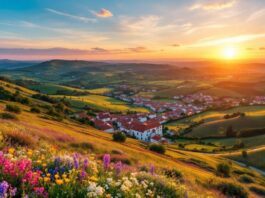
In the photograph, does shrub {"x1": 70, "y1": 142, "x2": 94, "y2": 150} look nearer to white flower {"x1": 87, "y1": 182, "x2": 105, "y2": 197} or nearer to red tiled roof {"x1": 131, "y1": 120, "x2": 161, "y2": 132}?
white flower {"x1": 87, "y1": 182, "x2": 105, "y2": 197}

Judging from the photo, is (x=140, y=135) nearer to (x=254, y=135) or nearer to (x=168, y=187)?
(x=254, y=135)

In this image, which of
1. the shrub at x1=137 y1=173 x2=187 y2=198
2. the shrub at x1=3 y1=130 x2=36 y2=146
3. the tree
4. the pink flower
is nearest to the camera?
the pink flower

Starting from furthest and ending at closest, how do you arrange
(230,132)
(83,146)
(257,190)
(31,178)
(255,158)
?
(230,132) < (255,158) < (257,190) < (83,146) < (31,178)

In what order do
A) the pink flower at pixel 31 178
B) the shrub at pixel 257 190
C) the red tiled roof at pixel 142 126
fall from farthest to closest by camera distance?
1. the red tiled roof at pixel 142 126
2. the shrub at pixel 257 190
3. the pink flower at pixel 31 178

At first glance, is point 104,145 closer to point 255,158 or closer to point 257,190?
point 257,190

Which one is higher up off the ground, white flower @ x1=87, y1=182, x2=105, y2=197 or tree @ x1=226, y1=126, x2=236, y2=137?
white flower @ x1=87, y1=182, x2=105, y2=197

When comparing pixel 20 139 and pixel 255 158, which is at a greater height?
pixel 20 139

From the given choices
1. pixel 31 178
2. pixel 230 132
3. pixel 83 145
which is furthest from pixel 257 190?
pixel 230 132

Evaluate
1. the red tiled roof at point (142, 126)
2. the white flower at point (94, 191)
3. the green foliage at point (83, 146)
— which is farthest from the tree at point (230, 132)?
the white flower at point (94, 191)

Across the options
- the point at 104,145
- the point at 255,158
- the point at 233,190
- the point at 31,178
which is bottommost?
the point at 255,158

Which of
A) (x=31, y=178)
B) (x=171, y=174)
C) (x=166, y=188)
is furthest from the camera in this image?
(x=171, y=174)

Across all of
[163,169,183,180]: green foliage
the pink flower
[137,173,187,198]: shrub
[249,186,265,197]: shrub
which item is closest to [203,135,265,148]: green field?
[249,186,265,197]: shrub

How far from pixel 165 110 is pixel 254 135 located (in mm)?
88476

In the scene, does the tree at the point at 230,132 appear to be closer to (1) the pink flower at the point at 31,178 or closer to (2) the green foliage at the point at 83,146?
(2) the green foliage at the point at 83,146
